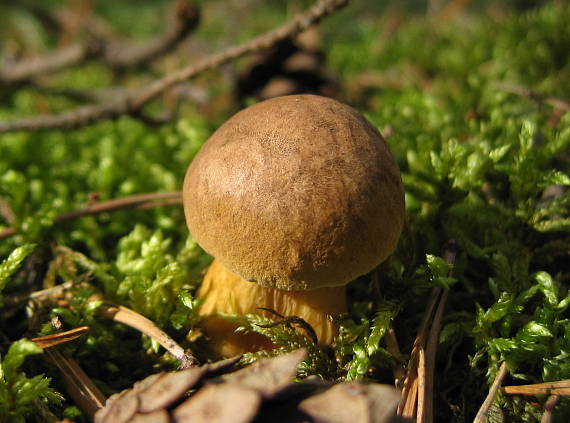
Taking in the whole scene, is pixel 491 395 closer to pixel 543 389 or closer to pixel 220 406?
pixel 543 389

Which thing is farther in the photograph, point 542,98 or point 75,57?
point 75,57

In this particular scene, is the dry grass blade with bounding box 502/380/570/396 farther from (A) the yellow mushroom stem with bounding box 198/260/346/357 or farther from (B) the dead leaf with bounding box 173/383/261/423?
(B) the dead leaf with bounding box 173/383/261/423

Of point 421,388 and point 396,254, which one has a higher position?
point 396,254

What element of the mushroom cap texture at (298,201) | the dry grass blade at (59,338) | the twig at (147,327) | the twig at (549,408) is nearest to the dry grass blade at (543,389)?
the twig at (549,408)

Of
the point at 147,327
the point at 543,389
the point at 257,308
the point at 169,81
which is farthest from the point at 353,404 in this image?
the point at 169,81

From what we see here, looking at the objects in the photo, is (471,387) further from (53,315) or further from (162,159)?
(162,159)
